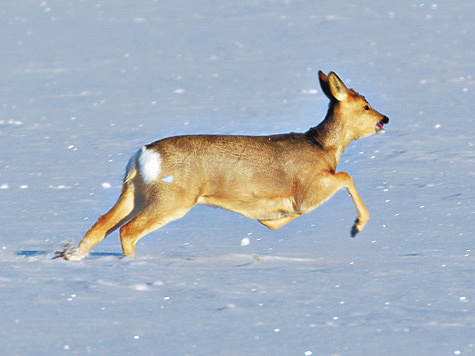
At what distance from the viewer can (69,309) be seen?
17.1ft

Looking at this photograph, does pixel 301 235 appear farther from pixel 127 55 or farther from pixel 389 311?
pixel 127 55

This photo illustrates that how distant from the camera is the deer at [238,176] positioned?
6.55 meters

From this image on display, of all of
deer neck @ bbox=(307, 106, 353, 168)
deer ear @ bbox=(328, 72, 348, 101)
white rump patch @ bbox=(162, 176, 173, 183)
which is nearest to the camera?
white rump patch @ bbox=(162, 176, 173, 183)

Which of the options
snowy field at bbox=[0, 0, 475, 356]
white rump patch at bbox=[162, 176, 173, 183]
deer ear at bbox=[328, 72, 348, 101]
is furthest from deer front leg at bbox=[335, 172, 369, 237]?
white rump patch at bbox=[162, 176, 173, 183]

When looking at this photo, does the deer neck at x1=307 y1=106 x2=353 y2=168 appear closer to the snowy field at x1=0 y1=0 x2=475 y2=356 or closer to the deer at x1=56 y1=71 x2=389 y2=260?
the deer at x1=56 y1=71 x2=389 y2=260

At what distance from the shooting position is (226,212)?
895cm

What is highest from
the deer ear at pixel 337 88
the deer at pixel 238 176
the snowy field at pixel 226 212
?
the deer ear at pixel 337 88

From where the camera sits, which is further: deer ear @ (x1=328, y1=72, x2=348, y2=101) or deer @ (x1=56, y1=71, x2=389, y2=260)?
deer ear @ (x1=328, y1=72, x2=348, y2=101)

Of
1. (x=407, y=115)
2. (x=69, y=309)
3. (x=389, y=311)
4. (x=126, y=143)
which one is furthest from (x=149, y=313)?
(x=407, y=115)

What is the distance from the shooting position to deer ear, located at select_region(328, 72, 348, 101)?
7.15m

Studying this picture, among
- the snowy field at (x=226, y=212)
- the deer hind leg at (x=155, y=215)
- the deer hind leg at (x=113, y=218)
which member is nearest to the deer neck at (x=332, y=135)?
the snowy field at (x=226, y=212)

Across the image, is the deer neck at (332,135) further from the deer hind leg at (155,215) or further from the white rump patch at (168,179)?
the white rump patch at (168,179)

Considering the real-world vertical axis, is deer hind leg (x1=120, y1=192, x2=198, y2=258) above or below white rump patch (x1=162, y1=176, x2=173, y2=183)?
below

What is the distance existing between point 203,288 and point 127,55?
36.8ft
